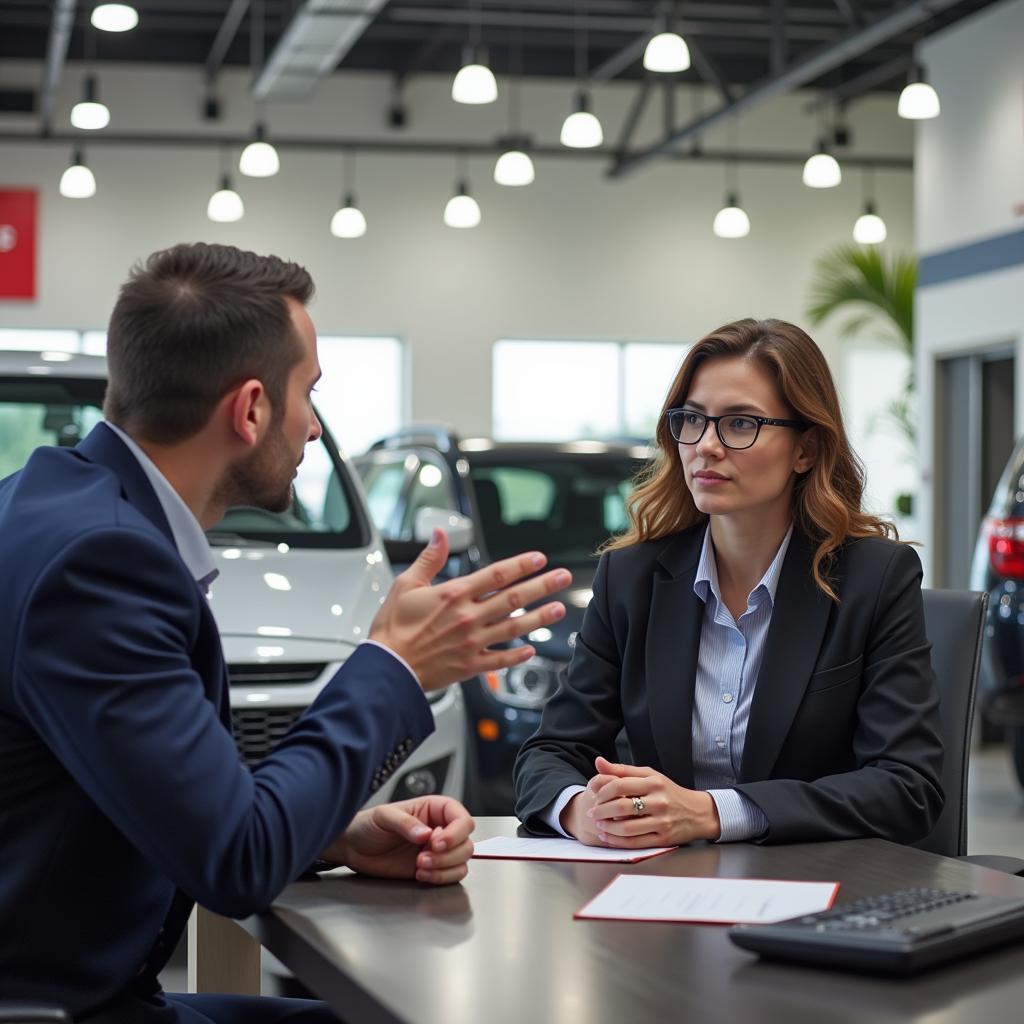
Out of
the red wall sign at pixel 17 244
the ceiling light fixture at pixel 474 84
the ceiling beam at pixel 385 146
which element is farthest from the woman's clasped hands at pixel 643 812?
the red wall sign at pixel 17 244

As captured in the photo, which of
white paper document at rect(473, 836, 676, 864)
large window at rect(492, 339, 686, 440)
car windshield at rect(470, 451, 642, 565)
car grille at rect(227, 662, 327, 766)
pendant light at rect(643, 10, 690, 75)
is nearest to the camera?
white paper document at rect(473, 836, 676, 864)

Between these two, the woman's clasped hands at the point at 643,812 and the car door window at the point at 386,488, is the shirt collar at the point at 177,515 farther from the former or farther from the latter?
the car door window at the point at 386,488

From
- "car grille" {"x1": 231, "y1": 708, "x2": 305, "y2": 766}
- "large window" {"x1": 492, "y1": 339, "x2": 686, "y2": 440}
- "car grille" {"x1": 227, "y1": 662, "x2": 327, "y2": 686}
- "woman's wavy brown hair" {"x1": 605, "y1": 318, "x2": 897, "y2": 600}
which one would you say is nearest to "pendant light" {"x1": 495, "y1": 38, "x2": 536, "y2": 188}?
"large window" {"x1": 492, "y1": 339, "x2": 686, "y2": 440}

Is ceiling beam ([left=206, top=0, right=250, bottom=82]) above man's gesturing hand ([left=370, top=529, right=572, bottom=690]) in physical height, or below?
above

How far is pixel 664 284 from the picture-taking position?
47.2 feet

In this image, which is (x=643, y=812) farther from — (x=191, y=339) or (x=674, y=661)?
(x=191, y=339)

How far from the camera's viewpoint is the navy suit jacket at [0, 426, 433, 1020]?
142cm

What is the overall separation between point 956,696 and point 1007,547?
3.54 meters

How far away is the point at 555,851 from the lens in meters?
2.01

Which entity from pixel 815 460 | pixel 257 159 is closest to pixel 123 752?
pixel 815 460

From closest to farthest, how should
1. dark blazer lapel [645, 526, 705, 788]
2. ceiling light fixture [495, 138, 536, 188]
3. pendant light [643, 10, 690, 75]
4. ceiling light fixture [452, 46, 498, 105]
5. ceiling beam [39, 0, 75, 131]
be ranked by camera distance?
1. dark blazer lapel [645, 526, 705, 788]
2. pendant light [643, 10, 690, 75]
3. ceiling light fixture [452, 46, 498, 105]
4. ceiling light fixture [495, 138, 536, 188]
5. ceiling beam [39, 0, 75, 131]

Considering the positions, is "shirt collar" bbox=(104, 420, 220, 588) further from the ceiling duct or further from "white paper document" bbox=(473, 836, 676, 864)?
the ceiling duct

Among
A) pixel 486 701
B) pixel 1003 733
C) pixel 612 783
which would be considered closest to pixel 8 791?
pixel 612 783

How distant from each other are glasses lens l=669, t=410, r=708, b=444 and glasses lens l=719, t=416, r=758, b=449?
3 centimetres
